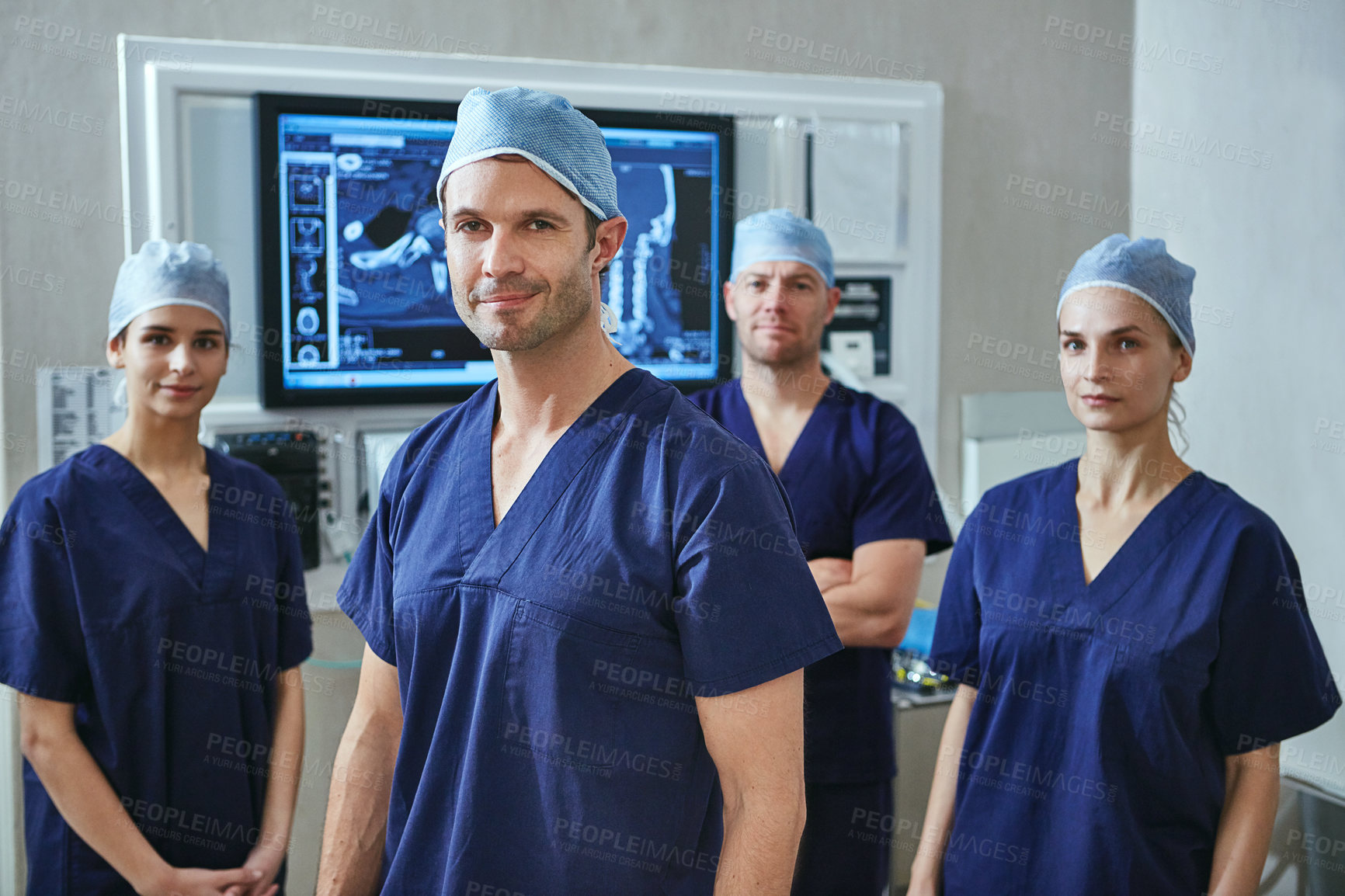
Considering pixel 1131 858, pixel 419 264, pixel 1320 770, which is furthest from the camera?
pixel 419 264

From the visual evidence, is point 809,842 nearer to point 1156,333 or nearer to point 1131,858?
point 1131,858

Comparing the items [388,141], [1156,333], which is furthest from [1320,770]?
[388,141]

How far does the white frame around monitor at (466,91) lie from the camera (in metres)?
2.29

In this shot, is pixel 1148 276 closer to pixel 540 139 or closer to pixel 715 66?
pixel 540 139

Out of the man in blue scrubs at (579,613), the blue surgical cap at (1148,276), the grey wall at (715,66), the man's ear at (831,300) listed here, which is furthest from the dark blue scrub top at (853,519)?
the grey wall at (715,66)

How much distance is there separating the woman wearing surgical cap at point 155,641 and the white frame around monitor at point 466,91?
61 cm

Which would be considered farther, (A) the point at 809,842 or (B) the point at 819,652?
(A) the point at 809,842

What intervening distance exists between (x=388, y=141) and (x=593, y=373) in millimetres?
1479

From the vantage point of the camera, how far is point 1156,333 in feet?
5.12

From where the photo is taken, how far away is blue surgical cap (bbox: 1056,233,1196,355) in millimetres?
1564

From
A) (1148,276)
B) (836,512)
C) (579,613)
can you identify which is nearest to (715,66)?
(836,512)

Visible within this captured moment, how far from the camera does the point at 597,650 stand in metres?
1.10

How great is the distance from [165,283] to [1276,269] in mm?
2305

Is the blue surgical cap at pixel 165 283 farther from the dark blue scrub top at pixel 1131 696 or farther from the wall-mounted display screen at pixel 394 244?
the dark blue scrub top at pixel 1131 696
